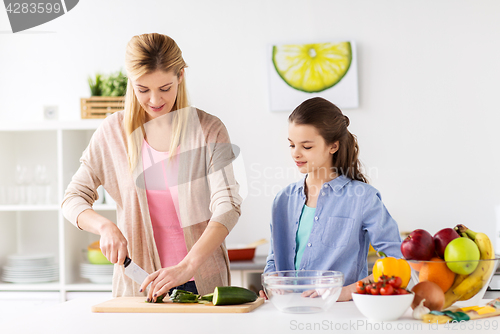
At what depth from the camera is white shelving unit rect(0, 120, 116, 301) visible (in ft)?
8.28

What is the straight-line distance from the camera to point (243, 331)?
0.98 m

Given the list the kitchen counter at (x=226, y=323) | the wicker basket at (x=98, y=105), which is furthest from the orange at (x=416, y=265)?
the wicker basket at (x=98, y=105)

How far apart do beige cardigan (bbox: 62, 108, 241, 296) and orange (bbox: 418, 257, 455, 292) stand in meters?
0.59

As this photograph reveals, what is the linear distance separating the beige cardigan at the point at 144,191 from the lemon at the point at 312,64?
1.27 metres

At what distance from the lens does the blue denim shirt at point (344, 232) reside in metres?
1.43

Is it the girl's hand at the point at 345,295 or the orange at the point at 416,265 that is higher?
the orange at the point at 416,265

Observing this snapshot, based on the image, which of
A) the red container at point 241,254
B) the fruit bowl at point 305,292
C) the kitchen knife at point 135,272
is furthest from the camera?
the red container at point 241,254

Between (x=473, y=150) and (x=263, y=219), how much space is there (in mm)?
1230

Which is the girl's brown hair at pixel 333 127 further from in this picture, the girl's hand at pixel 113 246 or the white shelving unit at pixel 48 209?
the white shelving unit at pixel 48 209

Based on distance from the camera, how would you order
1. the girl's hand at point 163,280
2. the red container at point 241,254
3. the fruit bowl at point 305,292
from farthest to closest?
the red container at point 241,254 < the girl's hand at point 163,280 < the fruit bowl at point 305,292

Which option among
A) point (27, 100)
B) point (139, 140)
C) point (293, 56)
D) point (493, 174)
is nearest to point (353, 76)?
point (293, 56)

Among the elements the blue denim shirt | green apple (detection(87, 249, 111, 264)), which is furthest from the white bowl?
green apple (detection(87, 249, 111, 264))

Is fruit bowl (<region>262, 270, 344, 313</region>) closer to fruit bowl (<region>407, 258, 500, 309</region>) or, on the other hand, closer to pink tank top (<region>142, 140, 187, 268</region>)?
fruit bowl (<region>407, 258, 500, 309</region>)

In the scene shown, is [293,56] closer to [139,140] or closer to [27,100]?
[139,140]
